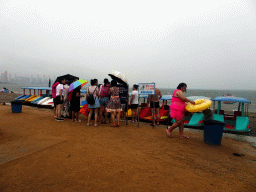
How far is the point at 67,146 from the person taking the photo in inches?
152

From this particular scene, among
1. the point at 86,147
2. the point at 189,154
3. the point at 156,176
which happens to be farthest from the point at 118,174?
the point at 189,154

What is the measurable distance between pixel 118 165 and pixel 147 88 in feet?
12.8

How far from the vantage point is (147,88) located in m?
6.41

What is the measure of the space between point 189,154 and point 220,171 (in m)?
0.81

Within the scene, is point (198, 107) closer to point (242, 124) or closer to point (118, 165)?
point (118, 165)

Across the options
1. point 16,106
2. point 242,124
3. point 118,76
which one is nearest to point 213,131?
point 242,124

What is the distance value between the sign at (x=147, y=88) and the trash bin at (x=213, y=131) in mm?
2383

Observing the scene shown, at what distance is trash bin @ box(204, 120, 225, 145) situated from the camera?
4.54 m

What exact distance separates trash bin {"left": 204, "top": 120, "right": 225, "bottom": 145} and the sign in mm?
2383

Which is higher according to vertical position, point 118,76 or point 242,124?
point 118,76

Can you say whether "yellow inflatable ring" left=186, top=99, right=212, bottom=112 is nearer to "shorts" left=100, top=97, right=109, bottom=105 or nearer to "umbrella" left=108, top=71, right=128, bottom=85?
"umbrella" left=108, top=71, right=128, bottom=85

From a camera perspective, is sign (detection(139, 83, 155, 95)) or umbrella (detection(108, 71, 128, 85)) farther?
umbrella (detection(108, 71, 128, 85))

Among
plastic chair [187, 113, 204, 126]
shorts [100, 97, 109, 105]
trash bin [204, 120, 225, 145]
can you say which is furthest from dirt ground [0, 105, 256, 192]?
plastic chair [187, 113, 204, 126]

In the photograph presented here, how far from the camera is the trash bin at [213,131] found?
454 centimetres
